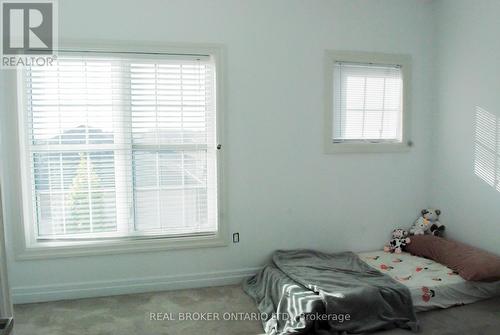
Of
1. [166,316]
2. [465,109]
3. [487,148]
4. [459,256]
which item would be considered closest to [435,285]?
[459,256]

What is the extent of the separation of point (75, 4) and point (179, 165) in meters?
1.52

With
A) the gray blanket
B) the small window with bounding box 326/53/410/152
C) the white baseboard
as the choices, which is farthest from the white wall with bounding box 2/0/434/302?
the gray blanket

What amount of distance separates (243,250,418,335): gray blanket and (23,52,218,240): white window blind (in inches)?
35.0

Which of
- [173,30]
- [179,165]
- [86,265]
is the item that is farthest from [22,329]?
[173,30]

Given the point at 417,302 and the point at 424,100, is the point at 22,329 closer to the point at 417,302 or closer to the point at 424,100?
the point at 417,302

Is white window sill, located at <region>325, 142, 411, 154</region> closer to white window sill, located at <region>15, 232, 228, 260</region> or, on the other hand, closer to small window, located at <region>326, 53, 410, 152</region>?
small window, located at <region>326, 53, 410, 152</region>

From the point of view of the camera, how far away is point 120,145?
10.2 ft

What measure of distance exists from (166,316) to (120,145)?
4.66 ft

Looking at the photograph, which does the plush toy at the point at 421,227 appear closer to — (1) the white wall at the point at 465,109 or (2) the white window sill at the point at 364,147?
(1) the white wall at the point at 465,109

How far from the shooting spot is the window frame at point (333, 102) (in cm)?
349

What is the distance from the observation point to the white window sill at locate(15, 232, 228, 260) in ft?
9.86

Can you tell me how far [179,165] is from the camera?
3248 mm

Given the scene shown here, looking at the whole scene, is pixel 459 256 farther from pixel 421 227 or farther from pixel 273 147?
pixel 273 147

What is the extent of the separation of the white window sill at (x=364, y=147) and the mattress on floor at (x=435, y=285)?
1.09 m
